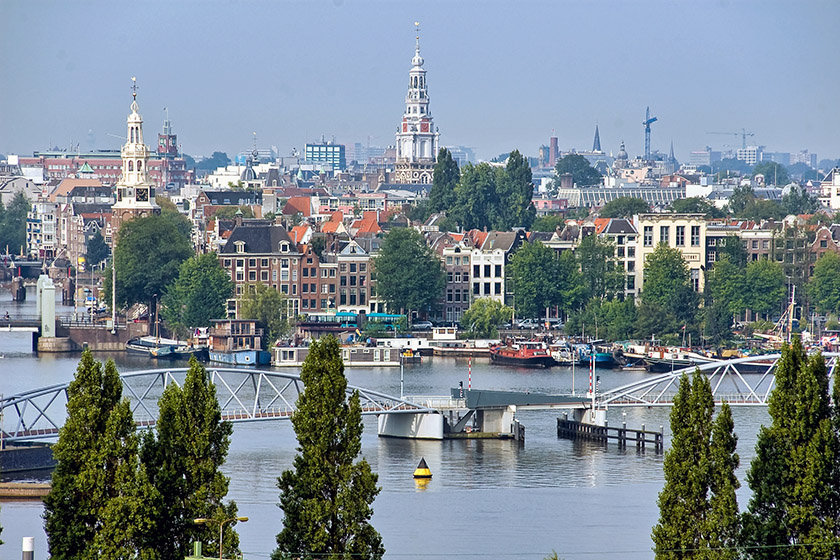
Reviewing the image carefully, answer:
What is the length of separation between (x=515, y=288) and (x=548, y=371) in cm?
1122

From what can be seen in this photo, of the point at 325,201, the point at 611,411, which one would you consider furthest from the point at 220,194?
the point at 611,411

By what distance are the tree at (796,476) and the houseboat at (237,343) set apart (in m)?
43.0

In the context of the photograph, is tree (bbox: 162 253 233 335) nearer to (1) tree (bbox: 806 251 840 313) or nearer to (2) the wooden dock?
(1) tree (bbox: 806 251 840 313)

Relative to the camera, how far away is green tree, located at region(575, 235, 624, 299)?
81562 millimetres

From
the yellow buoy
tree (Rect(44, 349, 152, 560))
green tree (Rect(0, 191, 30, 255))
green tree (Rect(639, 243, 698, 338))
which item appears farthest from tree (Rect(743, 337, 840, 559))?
green tree (Rect(0, 191, 30, 255))

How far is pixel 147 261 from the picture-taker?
3219 inches

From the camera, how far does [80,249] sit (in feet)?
375

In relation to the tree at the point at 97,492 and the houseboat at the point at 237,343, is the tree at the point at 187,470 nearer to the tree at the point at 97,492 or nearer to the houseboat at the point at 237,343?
the tree at the point at 97,492

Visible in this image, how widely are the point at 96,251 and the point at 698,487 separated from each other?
83583mm

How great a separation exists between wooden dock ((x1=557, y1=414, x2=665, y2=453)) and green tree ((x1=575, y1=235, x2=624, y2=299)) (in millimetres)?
29087

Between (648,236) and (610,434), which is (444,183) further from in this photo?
(610,434)

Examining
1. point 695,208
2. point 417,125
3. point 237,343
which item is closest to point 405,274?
point 237,343

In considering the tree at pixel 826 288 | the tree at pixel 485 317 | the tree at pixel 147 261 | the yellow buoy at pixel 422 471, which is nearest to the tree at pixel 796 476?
the yellow buoy at pixel 422 471

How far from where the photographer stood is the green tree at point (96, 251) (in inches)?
4325
